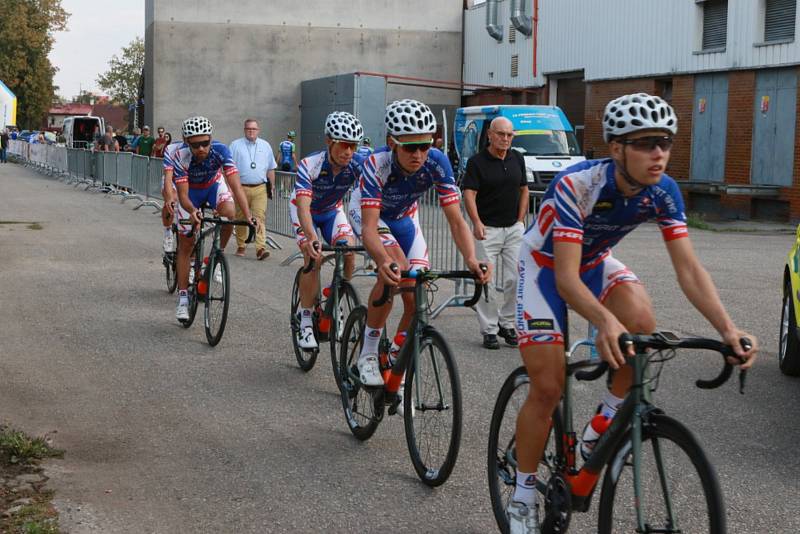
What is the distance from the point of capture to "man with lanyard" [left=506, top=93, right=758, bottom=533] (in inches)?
168

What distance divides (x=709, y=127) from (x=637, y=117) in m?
27.2

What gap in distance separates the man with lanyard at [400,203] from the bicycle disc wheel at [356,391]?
5.5 inches

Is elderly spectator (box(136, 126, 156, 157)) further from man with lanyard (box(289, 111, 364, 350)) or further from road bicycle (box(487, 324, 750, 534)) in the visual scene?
road bicycle (box(487, 324, 750, 534))

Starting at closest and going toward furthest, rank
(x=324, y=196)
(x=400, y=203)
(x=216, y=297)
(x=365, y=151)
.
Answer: (x=400, y=203) → (x=324, y=196) → (x=216, y=297) → (x=365, y=151)

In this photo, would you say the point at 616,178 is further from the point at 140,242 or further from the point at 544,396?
the point at 140,242

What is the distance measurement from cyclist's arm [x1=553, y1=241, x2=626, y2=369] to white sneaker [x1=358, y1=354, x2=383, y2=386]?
95.7 inches

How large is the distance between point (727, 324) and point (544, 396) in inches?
34.9

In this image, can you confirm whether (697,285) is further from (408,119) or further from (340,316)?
(340,316)

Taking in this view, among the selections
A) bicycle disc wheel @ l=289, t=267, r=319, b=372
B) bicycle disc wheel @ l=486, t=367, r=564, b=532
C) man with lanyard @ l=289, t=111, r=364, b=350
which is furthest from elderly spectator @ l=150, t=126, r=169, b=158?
bicycle disc wheel @ l=486, t=367, r=564, b=532

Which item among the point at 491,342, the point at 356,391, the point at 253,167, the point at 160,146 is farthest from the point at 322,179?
the point at 160,146

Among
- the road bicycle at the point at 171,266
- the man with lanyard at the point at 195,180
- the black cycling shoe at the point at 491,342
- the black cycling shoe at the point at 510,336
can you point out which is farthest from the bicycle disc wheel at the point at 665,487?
the road bicycle at the point at 171,266

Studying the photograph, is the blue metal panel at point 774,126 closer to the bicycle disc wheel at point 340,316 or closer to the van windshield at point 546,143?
the van windshield at point 546,143

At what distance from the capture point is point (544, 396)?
467 centimetres

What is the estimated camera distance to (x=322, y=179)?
876cm
